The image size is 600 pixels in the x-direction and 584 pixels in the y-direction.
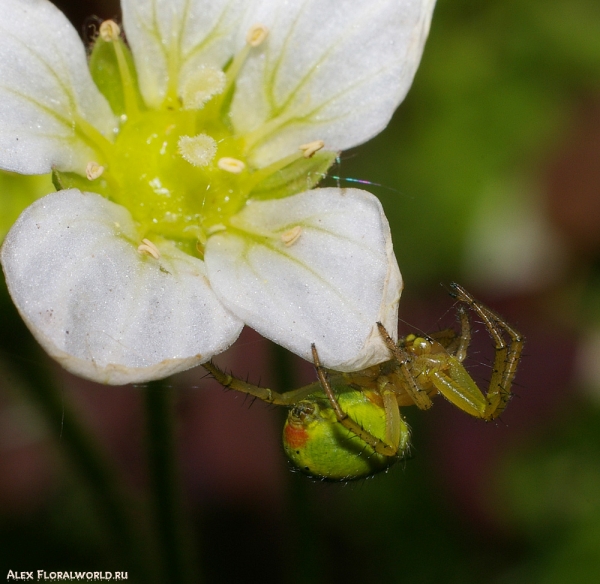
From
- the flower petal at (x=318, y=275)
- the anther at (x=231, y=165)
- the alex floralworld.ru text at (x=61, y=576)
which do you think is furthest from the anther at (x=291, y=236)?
the alex floralworld.ru text at (x=61, y=576)

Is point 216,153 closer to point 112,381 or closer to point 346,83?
point 346,83

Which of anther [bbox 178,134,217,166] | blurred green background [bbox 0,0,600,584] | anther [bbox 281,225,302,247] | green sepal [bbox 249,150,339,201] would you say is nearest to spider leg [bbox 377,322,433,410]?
anther [bbox 281,225,302,247]

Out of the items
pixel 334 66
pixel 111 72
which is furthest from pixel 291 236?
pixel 111 72

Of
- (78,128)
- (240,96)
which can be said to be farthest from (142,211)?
(240,96)

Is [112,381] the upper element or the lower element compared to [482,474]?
upper

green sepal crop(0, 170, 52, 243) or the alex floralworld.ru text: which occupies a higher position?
green sepal crop(0, 170, 52, 243)

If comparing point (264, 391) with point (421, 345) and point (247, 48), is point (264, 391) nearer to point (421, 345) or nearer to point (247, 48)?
point (421, 345)

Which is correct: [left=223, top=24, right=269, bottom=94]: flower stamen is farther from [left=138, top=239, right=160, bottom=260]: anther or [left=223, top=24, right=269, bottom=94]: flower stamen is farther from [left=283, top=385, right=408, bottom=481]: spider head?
[left=283, top=385, right=408, bottom=481]: spider head
